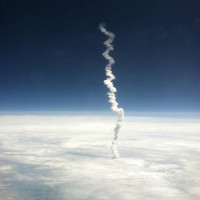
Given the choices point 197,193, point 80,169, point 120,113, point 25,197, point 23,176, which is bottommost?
point 25,197

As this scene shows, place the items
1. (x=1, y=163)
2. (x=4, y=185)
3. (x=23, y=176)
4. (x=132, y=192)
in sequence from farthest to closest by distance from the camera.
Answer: (x=1, y=163) < (x=23, y=176) < (x=4, y=185) < (x=132, y=192)

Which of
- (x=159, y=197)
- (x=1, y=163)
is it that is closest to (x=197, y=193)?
(x=159, y=197)

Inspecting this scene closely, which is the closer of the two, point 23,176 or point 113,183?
point 113,183

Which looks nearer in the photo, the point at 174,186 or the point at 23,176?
the point at 174,186

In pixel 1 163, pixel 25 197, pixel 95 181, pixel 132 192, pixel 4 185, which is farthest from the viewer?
pixel 1 163

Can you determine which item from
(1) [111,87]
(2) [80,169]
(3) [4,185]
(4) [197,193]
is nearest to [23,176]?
(3) [4,185]

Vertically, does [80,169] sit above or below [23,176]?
above

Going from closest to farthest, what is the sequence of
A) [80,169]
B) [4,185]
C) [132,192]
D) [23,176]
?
[132,192]
[4,185]
[23,176]
[80,169]

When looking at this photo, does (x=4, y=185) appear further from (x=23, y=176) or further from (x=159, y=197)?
(x=159, y=197)

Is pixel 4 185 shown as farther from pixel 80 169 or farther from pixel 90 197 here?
pixel 80 169
